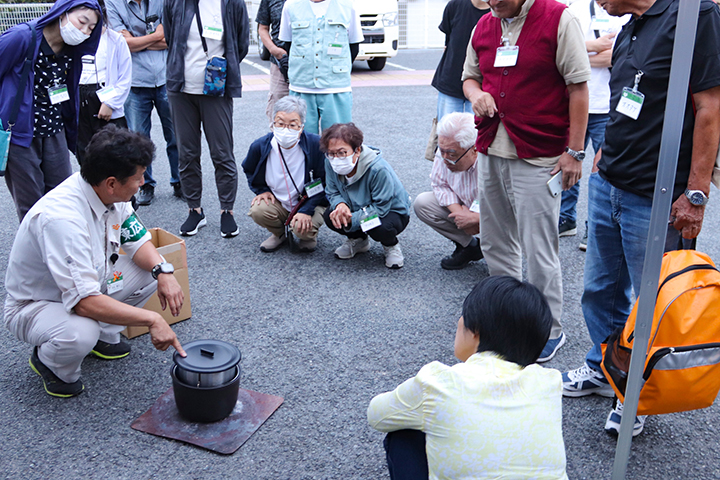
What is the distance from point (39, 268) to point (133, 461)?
86cm

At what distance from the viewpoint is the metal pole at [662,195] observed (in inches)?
57.9

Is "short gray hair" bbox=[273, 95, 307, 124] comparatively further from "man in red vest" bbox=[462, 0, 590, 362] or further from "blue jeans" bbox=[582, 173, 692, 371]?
"blue jeans" bbox=[582, 173, 692, 371]

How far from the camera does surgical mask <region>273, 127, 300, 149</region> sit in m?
3.88

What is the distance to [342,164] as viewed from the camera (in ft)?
12.0

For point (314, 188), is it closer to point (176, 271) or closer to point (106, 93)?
point (176, 271)

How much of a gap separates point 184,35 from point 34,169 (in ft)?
4.52

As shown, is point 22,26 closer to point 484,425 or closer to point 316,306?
point 316,306

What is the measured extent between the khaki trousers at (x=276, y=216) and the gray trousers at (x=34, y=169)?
3.77 ft

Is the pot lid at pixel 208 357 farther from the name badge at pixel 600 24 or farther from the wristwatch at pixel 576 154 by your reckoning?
the name badge at pixel 600 24

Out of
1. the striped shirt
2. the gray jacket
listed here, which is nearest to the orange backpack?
the striped shirt

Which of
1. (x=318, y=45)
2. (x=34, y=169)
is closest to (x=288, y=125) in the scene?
(x=318, y=45)

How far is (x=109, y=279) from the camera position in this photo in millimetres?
2645

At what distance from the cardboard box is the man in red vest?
149 centimetres

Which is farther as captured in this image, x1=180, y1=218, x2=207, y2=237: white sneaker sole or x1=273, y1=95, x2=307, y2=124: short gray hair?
x1=180, y1=218, x2=207, y2=237: white sneaker sole
